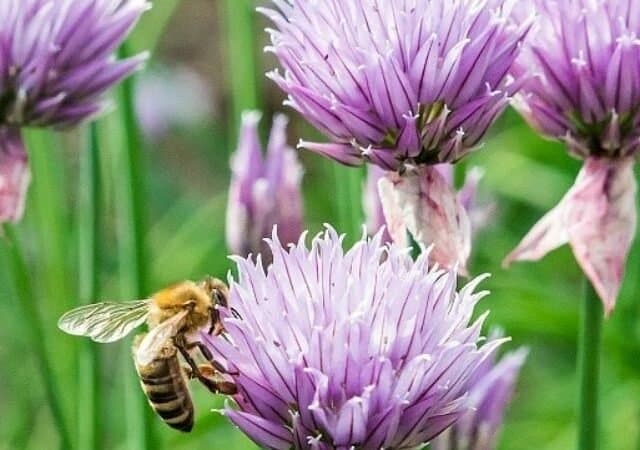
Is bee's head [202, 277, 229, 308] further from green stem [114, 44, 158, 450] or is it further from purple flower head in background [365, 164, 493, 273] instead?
green stem [114, 44, 158, 450]

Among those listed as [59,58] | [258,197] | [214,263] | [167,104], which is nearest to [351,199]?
[258,197]

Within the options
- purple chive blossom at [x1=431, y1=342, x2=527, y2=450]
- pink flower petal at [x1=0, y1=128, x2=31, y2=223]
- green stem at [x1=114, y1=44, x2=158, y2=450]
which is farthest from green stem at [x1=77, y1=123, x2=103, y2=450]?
purple chive blossom at [x1=431, y1=342, x2=527, y2=450]

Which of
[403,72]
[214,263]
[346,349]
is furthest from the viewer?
[214,263]

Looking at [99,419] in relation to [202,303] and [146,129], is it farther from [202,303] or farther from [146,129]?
[146,129]

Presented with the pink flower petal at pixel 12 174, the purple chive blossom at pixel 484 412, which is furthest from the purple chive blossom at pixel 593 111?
the pink flower petal at pixel 12 174

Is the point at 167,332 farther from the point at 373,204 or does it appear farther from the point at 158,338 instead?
the point at 373,204

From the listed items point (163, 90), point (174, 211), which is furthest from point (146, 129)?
point (174, 211)
